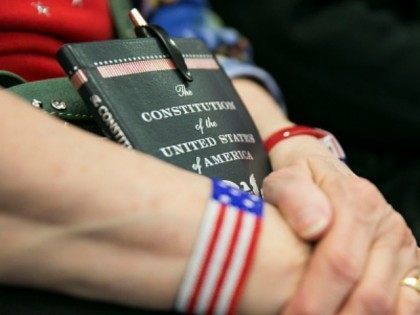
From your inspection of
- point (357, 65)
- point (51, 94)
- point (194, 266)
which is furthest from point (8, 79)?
point (357, 65)

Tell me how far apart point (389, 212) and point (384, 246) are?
5cm

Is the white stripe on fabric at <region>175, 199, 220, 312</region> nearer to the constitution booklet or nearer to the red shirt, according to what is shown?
the constitution booklet

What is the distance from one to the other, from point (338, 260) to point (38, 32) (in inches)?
14.5

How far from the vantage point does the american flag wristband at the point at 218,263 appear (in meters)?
0.51

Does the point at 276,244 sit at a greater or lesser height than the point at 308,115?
greater

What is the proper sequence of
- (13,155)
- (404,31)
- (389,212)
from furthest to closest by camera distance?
(404,31)
(389,212)
(13,155)

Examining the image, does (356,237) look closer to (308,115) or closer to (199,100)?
(199,100)

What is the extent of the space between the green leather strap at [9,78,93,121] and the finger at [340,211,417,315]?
0.26 meters

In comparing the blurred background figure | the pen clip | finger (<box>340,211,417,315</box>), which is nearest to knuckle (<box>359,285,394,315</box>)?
finger (<box>340,211,417,315</box>)

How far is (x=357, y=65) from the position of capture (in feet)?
4.22

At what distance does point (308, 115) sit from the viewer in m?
1.37

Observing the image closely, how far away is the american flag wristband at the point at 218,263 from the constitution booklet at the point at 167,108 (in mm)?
92

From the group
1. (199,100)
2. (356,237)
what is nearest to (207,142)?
(199,100)

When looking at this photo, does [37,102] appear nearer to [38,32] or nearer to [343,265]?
[38,32]
